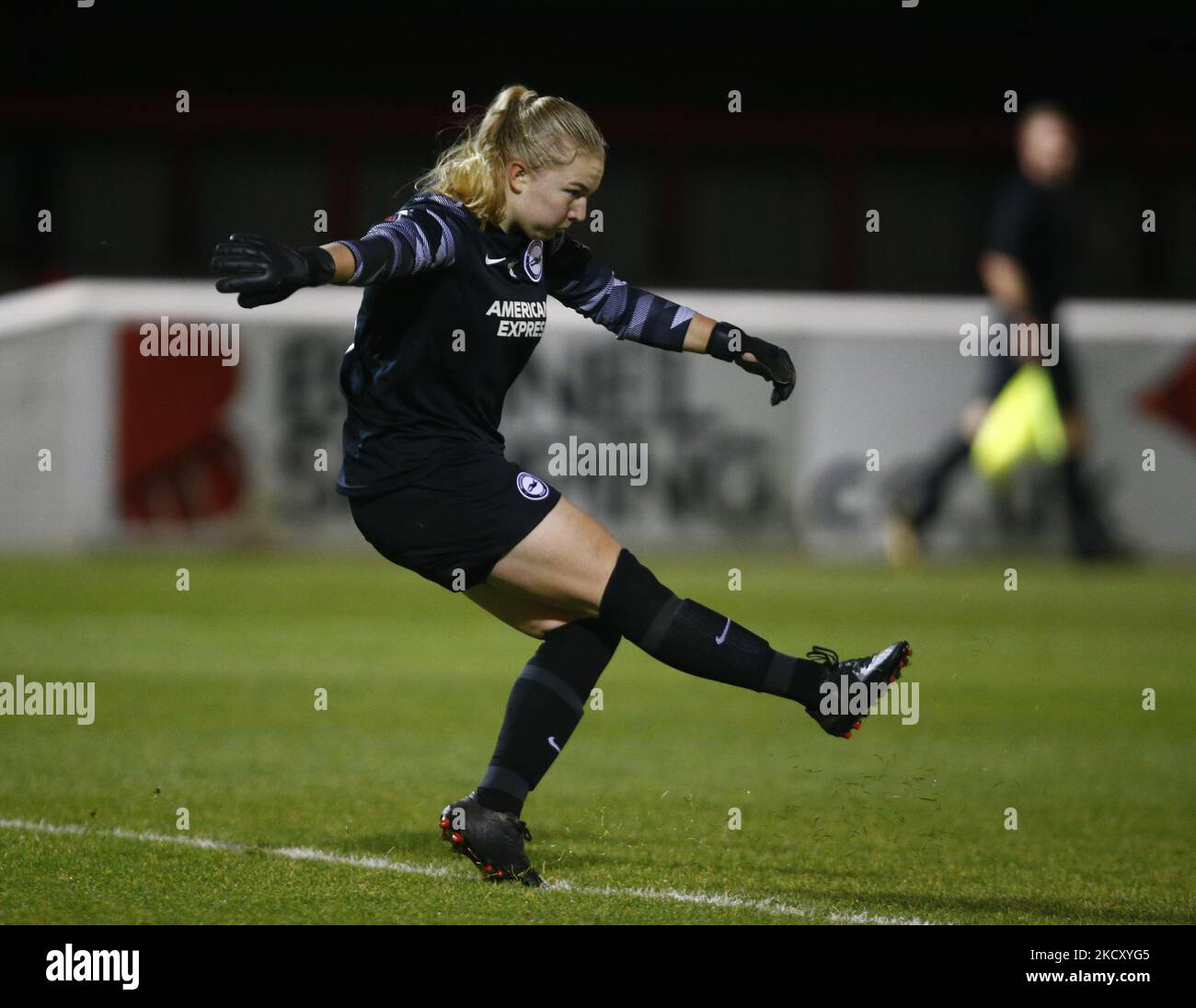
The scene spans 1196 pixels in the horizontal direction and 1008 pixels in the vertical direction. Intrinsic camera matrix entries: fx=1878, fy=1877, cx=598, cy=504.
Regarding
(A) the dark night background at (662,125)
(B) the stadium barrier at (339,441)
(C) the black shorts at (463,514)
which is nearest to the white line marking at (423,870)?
(C) the black shorts at (463,514)

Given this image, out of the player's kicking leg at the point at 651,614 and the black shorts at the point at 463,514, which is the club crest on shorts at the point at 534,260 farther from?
the player's kicking leg at the point at 651,614

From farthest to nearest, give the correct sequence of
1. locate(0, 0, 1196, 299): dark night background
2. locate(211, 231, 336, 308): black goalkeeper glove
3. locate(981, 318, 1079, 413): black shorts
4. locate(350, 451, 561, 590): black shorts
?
locate(0, 0, 1196, 299): dark night background → locate(981, 318, 1079, 413): black shorts → locate(350, 451, 561, 590): black shorts → locate(211, 231, 336, 308): black goalkeeper glove

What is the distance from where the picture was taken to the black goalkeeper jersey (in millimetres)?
4402

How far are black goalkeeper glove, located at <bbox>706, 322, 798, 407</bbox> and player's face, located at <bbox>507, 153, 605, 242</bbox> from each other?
0.54 metres

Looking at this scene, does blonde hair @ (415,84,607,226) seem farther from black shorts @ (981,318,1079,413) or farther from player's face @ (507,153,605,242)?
black shorts @ (981,318,1079,413)

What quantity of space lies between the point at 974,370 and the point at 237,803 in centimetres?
1286

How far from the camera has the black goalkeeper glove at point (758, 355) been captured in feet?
15.6

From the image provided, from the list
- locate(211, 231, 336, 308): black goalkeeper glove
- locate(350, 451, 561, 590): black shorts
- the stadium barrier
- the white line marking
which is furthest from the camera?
the stadium barrier

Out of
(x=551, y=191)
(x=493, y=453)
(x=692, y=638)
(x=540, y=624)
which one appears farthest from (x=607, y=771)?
(x=551, y=191)

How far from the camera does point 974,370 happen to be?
17516 millimetres

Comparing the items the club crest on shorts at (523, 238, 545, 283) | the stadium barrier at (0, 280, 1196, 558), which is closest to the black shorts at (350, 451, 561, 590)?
the club crest on shorts at (523, 238, 545, 283)

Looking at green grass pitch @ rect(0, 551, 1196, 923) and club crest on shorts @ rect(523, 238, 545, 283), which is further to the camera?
club crest on shorts @ rect(523, 238, 545, 283)

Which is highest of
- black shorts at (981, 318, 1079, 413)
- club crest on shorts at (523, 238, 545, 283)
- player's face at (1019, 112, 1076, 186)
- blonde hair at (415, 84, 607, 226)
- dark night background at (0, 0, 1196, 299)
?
dark night background at (0, 0, 1196, 299)

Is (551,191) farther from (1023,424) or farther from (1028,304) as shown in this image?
(1023,424)
